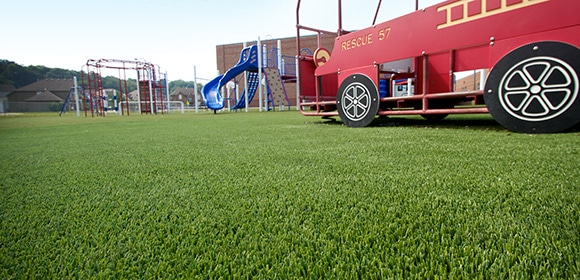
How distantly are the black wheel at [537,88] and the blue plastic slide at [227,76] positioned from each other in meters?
13.6

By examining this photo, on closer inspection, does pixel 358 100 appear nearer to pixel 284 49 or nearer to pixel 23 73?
pixel 284 49

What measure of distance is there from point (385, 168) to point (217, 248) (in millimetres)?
1165

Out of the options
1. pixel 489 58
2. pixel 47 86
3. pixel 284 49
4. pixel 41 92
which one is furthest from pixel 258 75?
pixel 47 86

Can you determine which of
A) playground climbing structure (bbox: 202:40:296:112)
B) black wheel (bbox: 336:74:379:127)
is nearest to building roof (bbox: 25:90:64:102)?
playground climbing structure (bbox: 202:40:296:112)

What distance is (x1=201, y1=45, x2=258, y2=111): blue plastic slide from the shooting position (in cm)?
1558

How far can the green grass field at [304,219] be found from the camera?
79cm

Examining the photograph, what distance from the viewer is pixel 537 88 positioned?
2791 mm

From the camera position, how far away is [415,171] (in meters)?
1.65

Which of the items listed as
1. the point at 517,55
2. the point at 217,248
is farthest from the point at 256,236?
the point at 517,55

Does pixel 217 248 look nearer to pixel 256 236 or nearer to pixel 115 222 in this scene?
pixel 256 236

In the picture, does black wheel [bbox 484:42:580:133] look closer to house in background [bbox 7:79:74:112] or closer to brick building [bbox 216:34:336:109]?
brick building [bbox 216:34:336:109]

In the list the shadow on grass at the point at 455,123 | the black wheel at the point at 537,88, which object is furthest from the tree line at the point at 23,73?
the black wheel at the point at 537,88

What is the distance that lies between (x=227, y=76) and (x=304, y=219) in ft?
51.1

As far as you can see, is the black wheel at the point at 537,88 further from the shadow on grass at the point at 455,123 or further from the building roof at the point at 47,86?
the building roof at the point at 47,86
